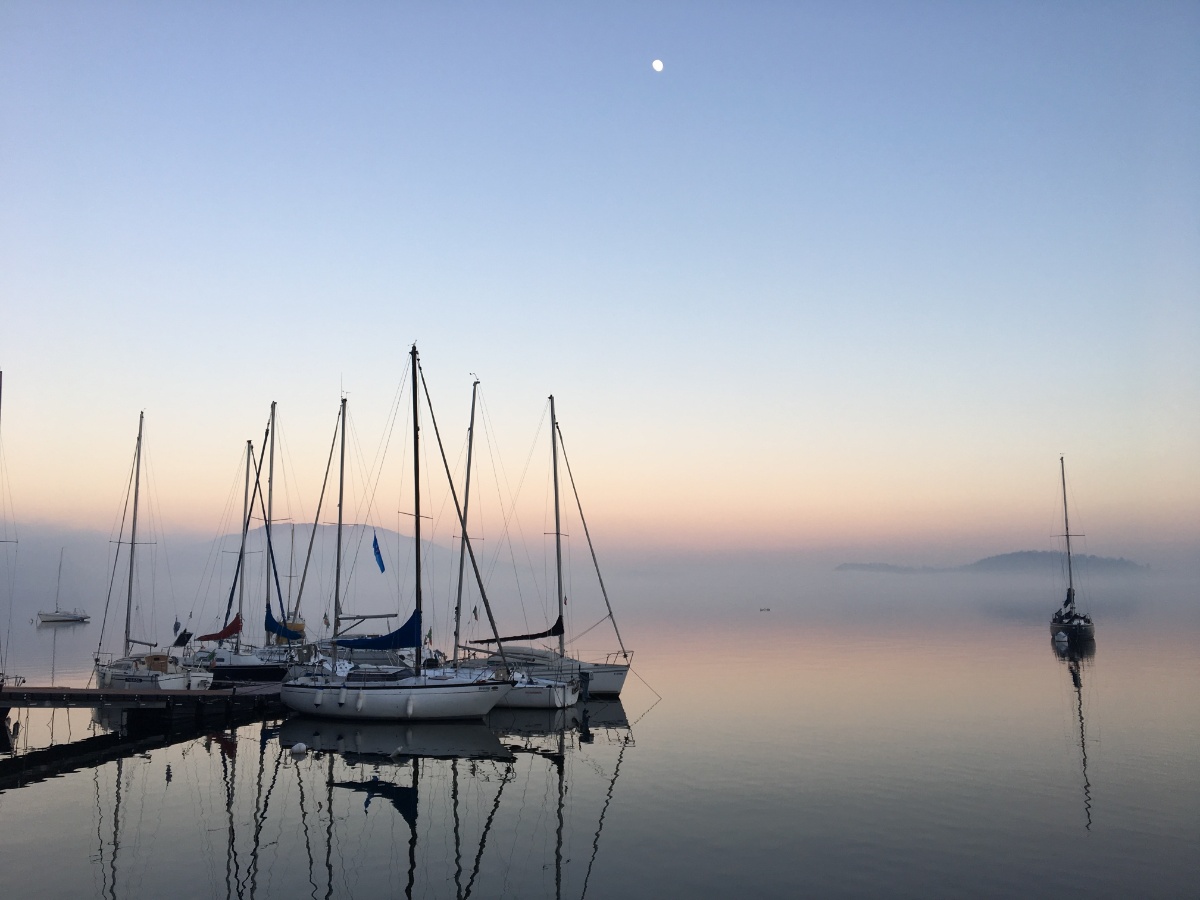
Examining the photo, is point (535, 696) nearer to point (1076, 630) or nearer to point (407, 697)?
point (407, 697)

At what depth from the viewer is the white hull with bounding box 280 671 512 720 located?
36250mm

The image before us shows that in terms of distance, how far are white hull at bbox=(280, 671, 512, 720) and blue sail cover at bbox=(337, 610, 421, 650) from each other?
150cm

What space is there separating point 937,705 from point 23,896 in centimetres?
4047

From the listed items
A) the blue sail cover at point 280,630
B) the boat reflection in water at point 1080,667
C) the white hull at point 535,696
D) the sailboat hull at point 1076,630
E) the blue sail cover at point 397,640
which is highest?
the blue sail cover at point 397,640

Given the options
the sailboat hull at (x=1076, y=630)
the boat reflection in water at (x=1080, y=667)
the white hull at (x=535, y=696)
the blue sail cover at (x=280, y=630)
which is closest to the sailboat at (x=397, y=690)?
the white hull at (x=535, y=696)

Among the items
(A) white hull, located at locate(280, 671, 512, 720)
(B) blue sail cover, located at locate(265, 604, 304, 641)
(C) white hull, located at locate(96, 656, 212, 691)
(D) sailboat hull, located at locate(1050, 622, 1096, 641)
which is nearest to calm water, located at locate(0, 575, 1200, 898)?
(A) white hull, located at locate(280, 671, 512, 720)

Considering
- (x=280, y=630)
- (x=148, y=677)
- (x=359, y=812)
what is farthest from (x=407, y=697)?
(x=280, y=630)

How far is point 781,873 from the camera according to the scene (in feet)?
62.5

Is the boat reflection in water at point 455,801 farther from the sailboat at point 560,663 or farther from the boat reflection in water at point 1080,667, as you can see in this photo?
the boat reflection in water at point 1080,667

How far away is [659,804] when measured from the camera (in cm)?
2495

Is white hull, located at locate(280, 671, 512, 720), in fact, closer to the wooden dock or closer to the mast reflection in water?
the mast reflection in water

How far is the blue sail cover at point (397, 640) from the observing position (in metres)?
36.5

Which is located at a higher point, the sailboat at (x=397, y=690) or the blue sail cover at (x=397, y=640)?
the blue sail cover at (x=397, y=640)

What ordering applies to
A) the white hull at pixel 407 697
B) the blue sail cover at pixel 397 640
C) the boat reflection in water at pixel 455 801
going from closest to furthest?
1. the boat reflection in water at pixel 455 801
2. the white hull at pixel 407 697
3. the blue sail cover at pixel 397 640
